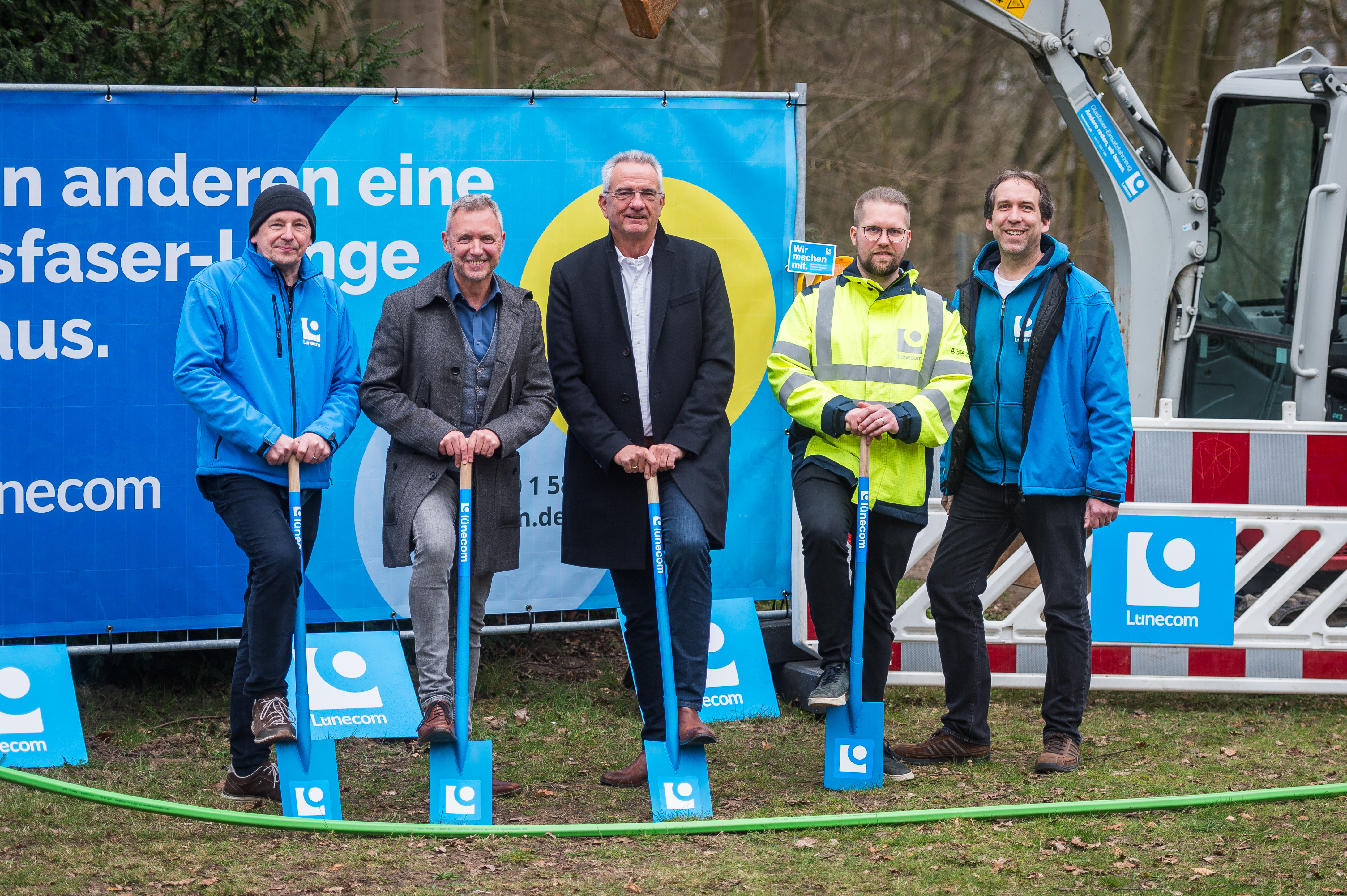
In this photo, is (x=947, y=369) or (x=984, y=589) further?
(x=984, y=589)

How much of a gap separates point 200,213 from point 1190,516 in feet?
14.4

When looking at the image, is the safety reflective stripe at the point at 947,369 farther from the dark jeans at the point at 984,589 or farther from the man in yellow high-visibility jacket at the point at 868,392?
the dark jeans at the point at 984,589

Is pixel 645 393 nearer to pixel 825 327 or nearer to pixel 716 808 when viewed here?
pixel 825 327

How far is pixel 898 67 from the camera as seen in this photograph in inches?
661

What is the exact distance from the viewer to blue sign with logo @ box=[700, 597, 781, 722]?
5.79 metres

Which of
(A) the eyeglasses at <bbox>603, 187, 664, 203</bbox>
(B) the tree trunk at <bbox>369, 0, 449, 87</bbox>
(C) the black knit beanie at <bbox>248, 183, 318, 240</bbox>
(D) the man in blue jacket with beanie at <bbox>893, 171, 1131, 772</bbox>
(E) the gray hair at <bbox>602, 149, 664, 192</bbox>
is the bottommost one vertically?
(D) the man in blue jacket with beanie at <bbox>893, 171, 1131, 772</bbox>

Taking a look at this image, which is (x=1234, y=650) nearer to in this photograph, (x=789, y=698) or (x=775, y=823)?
(x=789, y=698)

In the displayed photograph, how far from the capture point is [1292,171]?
721cm

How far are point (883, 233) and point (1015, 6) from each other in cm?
301

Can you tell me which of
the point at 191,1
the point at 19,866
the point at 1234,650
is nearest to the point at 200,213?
the point at 191,1

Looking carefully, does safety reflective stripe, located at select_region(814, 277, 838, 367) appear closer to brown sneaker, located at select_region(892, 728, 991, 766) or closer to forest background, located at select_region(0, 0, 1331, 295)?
brown sneaker, located at select_region(892, 728, 991, 766)

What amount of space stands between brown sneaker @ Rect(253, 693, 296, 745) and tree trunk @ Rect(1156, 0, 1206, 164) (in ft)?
39.5

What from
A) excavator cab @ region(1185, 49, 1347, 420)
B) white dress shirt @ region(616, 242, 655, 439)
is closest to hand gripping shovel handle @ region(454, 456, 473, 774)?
white dress shirt @ region(616, 242, 655, 439)

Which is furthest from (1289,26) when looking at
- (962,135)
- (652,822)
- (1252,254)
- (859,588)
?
(652,822)
